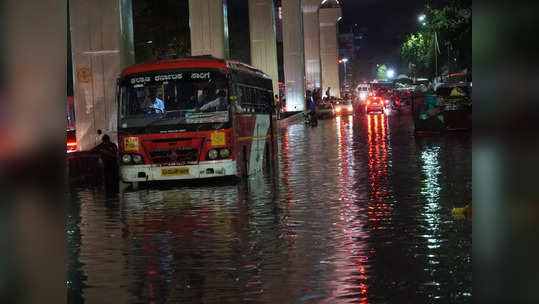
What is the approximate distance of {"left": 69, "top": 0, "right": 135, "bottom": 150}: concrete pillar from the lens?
2517 centimetres

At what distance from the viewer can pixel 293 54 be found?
67438 millimetres

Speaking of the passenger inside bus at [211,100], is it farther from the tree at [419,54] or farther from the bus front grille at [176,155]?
the tree at [419,54]

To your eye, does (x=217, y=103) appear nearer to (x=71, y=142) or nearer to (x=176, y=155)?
(x=176, y=155)

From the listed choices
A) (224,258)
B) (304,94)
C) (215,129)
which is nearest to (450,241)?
(224,258)

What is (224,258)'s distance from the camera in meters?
9.55

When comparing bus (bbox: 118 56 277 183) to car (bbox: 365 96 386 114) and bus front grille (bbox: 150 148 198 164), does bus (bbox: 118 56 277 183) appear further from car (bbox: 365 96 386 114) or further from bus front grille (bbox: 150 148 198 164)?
car (bbox: 365 96 386 114)

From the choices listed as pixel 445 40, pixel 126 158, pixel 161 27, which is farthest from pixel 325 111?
pixel 126 158

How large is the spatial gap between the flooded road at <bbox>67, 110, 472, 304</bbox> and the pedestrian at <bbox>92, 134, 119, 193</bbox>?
552 mm

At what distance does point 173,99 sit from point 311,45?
6666 cm

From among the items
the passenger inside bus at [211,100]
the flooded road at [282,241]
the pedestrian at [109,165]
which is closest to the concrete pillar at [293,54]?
the flooded road at [282,241]

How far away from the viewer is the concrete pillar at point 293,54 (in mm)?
67438

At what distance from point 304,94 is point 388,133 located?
3210cm
